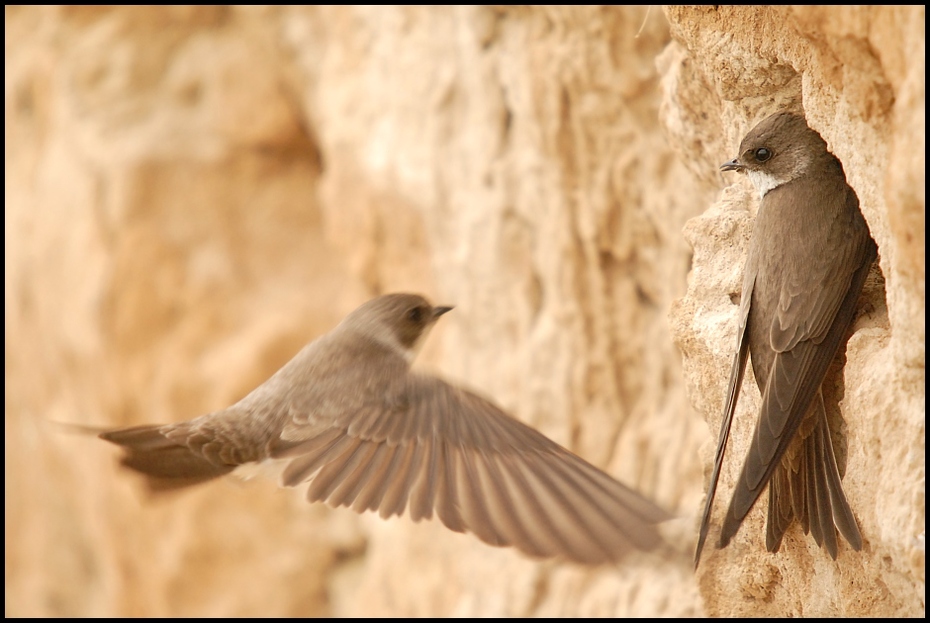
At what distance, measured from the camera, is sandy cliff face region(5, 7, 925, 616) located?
5.06 ft

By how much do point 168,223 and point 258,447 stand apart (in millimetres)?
2855

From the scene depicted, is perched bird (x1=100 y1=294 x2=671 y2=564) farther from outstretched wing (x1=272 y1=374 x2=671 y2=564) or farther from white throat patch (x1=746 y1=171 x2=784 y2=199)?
white throat patch (x1=746 y1=171 x2=784 y2=199)

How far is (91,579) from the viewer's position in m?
5.99

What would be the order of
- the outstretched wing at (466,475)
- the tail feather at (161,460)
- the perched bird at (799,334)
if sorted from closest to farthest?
the perched bird at (799,334)
the outstretched wing at (466,475)
the tail feather at (161,460)

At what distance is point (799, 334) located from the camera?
1.58 meters

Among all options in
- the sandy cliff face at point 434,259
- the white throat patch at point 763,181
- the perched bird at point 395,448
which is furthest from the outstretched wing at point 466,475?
the white throat patch at point 763,181

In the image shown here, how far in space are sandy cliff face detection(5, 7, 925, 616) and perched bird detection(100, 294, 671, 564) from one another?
12cm

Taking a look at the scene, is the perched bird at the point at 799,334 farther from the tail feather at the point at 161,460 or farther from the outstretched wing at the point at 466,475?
the tail feather at the point at 161,460

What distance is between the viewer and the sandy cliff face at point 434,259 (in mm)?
1543

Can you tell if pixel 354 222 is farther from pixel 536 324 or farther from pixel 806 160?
pixel 806 160

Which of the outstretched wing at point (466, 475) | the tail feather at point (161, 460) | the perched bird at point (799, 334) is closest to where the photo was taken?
the perched bird at point (799, 334)

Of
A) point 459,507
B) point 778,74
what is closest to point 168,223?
point 459,507

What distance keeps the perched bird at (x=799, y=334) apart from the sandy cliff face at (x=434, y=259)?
0.05m

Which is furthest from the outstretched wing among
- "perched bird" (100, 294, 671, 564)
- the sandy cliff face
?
the sandy cliff face
